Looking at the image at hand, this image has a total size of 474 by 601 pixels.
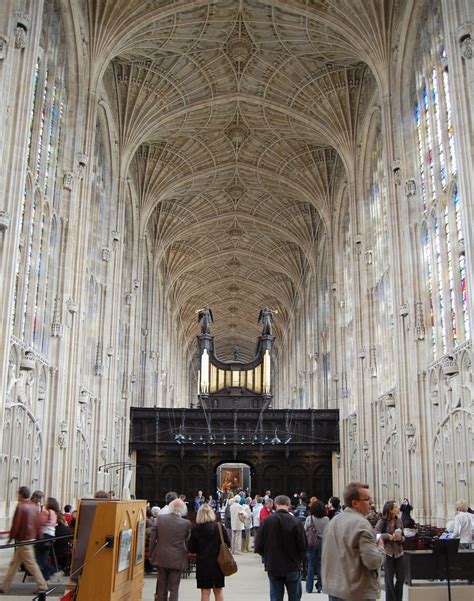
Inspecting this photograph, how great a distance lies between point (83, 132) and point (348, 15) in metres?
10.9

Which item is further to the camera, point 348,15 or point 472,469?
point 348,15

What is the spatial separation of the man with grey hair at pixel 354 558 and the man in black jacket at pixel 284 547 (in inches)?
95.7

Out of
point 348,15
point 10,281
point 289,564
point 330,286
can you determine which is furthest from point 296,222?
point 289,564

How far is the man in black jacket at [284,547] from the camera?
795cm

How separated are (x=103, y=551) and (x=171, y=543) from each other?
1425 mm

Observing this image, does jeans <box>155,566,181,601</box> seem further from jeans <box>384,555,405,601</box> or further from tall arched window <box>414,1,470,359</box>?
tall arched window <box>414,1,470,359</box>

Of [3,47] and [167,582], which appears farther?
[3,47]

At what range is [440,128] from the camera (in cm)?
2112

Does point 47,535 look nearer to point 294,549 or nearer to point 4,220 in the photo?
point 294,549

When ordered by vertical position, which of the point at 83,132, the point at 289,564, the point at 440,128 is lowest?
the point at 289,564

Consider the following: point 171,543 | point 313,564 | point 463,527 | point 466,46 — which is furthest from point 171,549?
point 466,46

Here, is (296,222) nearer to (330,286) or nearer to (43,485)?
(330,286)

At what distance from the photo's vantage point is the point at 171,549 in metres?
8.57

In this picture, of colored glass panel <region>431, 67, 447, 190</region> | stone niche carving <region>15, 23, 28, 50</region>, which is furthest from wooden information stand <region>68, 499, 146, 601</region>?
colored glass panel <region>431, 67, 447, 190</region>
